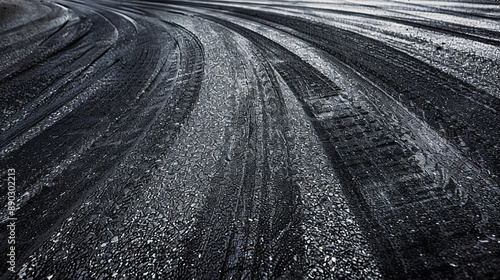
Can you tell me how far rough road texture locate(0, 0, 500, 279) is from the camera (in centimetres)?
136

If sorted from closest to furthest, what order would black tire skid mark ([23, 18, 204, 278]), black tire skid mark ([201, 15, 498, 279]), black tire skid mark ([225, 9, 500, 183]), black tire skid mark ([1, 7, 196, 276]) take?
black tire skid mark ([201, 15, 498, 279]) → black tire skid mark ([23, 18, 204, 278]) → black tire skid mark ([1, 7, 196, 276]) → black tire skid mark ([225, 9, 500, 183])

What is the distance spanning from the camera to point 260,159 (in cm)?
197

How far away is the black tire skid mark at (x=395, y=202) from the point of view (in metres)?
1.29

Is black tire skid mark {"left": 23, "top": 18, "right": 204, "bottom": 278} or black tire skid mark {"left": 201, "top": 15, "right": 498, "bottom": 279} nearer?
black tire skid mark {"left": 201, "top": 15, "right": 498, "bottom": 279}

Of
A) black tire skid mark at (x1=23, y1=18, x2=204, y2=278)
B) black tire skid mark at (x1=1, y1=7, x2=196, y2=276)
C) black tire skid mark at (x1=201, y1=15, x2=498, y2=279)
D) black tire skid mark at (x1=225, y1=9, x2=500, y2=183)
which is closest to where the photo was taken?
black tire skid mark at (x1=201, y1=15, x2=498, y2=279)

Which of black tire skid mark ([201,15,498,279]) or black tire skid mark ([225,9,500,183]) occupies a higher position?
black tire skid mark ([225,9,500,183])

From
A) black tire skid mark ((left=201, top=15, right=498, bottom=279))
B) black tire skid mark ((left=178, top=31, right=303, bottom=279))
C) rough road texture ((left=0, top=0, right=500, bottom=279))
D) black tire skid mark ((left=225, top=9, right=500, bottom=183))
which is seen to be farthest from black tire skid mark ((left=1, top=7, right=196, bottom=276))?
black tire skid mark ((left=225, top=9, right=500, bottom=183))

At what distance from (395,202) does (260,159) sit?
2.81 ft

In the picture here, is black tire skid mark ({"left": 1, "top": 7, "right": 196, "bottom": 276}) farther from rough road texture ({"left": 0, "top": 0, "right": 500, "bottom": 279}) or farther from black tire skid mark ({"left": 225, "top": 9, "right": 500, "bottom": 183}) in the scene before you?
black tire skid mark ({"left": 225, "top": 9, "right": 500, "bottom": 183})

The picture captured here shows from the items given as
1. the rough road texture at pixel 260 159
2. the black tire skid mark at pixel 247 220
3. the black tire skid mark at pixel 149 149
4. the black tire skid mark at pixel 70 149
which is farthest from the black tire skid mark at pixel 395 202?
the black tire skid mark at pixel 70 149

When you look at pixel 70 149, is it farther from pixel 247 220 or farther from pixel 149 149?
pixel 247 220

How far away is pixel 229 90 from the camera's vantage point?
9.60ft

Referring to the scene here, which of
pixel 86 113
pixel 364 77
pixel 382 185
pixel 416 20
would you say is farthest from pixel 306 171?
pixel 416 20

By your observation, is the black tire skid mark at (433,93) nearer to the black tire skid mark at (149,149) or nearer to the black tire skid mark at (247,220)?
the black tire skid mark at (247,220)
